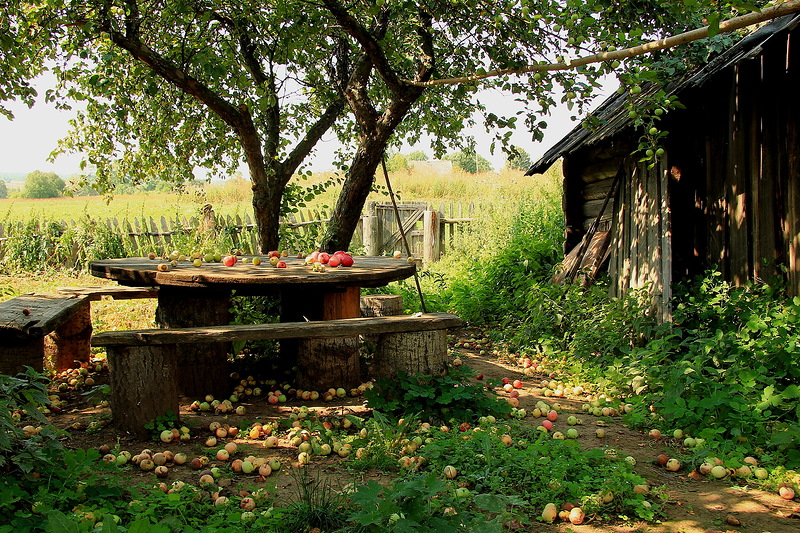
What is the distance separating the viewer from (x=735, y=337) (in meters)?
4.21

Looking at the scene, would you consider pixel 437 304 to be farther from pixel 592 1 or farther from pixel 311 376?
pixel 592 1

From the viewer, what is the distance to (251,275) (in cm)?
410

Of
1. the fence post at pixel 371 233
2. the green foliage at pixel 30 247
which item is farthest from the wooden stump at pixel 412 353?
the green foliage at pixel 30 247

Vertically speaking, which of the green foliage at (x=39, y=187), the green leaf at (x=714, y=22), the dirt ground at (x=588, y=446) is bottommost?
the dirt ground at (x=588, y=446)

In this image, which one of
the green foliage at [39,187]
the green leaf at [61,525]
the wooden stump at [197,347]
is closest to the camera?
the green leaf at [61,525]

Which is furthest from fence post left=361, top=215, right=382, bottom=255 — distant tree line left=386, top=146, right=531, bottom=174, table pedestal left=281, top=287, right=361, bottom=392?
distant tree line left=386, top=146, right=531, bottom=174

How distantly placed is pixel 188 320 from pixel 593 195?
15.4ft

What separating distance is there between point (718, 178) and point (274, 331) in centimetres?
388

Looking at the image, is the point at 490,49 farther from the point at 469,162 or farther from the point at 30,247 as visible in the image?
the point at 469,162

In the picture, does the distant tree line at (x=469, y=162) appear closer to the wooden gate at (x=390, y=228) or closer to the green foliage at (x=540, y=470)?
the wooden gate at (x=390, y=228)

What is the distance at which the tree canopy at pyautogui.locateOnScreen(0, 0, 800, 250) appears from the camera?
429cm

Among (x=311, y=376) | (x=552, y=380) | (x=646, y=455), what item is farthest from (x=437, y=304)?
(x=646, y=455)

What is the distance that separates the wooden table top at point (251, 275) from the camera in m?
4.11

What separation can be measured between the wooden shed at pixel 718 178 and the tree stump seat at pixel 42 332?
4.52 meters
